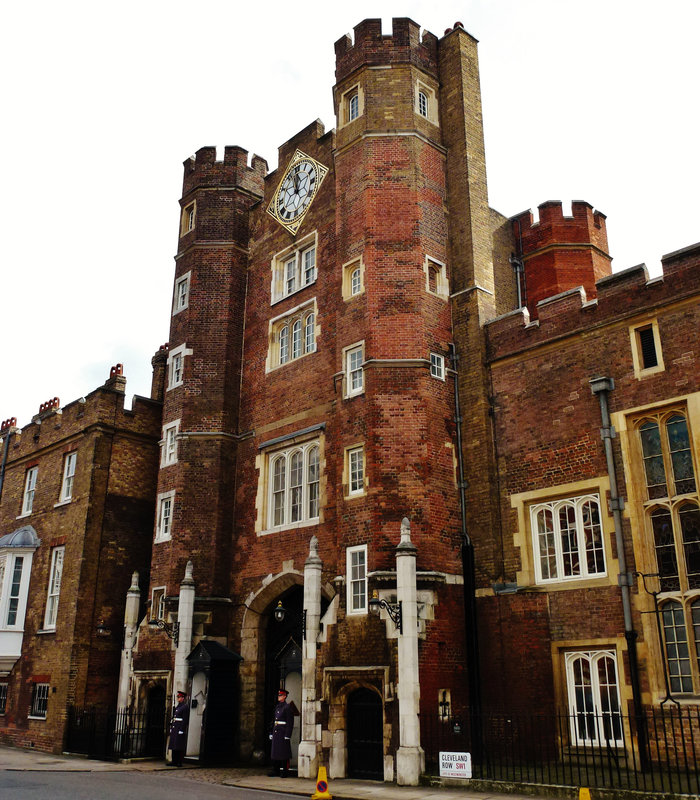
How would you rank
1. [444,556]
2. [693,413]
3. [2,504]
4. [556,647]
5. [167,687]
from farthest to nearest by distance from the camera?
[2,504] < [167,687] < [444,556] < [556,647] < [693,413]

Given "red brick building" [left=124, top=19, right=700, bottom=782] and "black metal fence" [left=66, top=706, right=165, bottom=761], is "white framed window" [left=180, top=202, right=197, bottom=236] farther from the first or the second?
"black metal fence" [left=66, top=706, right=165, bottom=761]

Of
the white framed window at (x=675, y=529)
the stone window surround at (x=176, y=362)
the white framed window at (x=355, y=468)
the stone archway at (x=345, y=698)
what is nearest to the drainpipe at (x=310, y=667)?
the stone archway at (x=345, y=698)

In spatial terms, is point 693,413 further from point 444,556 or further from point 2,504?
point 2,504

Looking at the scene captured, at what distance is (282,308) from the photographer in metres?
25.6

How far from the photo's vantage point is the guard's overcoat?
17.8m

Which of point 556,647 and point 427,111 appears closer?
point 556,647

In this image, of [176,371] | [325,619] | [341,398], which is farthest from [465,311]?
[176,371]

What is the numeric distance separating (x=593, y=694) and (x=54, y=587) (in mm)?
19892

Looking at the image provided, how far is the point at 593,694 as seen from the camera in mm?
16422

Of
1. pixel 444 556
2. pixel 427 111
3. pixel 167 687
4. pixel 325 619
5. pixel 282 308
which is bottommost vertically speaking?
pixel 167 687

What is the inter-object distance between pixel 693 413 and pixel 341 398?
892 centimetres

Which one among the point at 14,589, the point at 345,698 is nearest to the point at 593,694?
the point at 345,698

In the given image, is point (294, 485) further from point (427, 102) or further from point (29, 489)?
point (29, 489)

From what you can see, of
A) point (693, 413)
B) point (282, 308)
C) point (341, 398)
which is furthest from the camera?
point (282, 308)
